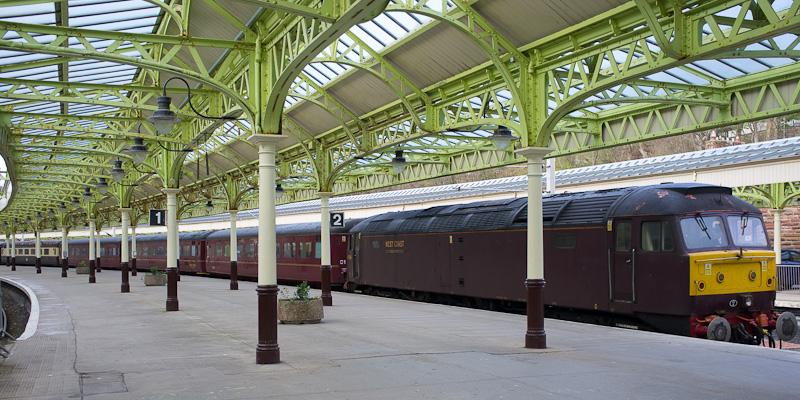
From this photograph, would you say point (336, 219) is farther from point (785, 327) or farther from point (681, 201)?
point (785, 327)

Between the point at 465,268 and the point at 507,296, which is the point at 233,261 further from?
the point at 507,296

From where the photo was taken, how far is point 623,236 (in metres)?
16.0

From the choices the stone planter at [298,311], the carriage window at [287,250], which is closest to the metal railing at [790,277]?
the carriage window at [287,250]

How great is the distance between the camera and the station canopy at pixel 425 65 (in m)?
12.5

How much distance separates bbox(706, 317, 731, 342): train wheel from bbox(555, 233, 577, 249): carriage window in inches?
150

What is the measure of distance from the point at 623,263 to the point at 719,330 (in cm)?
234

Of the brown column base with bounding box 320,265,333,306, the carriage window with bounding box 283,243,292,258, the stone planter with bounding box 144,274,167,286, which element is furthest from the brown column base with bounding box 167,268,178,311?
the carriage window with bounding box 283,243,292,258

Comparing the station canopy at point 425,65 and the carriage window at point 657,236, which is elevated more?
the station canopy at point 425,65

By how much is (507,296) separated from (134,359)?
10326mm

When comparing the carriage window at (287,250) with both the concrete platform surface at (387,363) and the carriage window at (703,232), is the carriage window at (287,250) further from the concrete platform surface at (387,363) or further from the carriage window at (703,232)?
the carriage window at (703,232)

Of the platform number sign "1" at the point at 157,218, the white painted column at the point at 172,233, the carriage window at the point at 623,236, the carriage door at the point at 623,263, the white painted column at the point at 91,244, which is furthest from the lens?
the white painted column at the point at 91,244

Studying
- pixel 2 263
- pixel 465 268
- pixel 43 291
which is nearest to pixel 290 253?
pixel 43 291

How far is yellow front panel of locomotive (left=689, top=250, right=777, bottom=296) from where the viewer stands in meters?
14.5

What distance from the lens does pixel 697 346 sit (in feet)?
43.6
